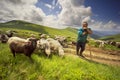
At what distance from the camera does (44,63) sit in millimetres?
9234

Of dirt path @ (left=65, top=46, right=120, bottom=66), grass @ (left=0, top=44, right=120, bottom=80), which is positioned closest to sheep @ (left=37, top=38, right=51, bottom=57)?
grass @ (left=0, top=44, right=120, bottom=80)

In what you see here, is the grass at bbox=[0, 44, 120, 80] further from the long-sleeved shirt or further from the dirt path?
the dirt path

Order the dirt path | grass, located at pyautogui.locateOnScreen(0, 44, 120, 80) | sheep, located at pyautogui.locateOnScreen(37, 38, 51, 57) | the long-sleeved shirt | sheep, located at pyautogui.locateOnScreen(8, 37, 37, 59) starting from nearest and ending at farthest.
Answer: grass, located at pyautogui.locateOnScreen(0, 44, 120, 80)
sheep, located at pyautogui.locateOnScreen(8, 37, 37, 59)
sheep, located at pyautogui.locateOnScreen(37, 38, 51, 57)
the long-sleeved shirt
the dirt path

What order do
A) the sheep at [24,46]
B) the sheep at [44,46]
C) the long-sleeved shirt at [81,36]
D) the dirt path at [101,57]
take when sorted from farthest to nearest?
the dirt path at [101,57] → the long-sleeved shirt at [81,36] → the sheep at [44,46] → the sheep at [24,46]

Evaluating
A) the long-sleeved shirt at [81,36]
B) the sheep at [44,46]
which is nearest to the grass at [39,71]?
the sheep at [44,46]

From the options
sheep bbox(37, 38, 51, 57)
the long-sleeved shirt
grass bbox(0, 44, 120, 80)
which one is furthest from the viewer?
the long-sleeved shirt

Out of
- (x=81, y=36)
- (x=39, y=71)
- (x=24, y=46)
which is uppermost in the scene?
(x=81, y=36)

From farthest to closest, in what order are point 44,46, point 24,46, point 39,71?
point 44,46 < point 24,46 < point 39,71

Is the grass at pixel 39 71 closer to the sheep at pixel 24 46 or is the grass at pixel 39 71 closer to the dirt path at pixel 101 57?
the sheep at pixel 24 46

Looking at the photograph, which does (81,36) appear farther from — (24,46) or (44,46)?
(24,46)

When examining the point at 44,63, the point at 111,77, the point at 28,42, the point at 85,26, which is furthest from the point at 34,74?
the point at 85,26

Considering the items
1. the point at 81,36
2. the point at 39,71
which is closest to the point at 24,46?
the point at 39,71

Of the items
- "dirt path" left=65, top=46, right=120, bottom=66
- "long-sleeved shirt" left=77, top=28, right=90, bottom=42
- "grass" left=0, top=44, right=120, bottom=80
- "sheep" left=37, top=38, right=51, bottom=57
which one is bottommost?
"dirt path" left=65, top=46, right=120, bottom=66

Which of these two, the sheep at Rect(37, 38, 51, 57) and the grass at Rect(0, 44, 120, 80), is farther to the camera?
the sheep at Rect(37, 38, 51, 57)
